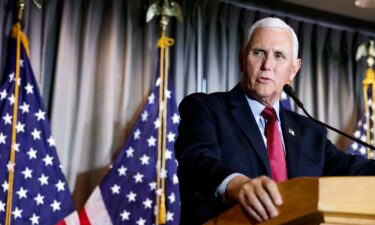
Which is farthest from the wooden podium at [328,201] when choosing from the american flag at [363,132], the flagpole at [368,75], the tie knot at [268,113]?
the flagpole at [368,75]

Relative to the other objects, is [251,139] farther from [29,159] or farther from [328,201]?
[29,159]

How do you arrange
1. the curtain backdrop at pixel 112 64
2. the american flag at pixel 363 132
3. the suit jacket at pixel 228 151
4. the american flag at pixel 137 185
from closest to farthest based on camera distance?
the suit jacket at pixel 228 151 < the american flag at pixel 137 185 < the curtain backdrop at pixel 112 64 < the american flag at pixel 363 132

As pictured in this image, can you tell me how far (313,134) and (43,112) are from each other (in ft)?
8.11

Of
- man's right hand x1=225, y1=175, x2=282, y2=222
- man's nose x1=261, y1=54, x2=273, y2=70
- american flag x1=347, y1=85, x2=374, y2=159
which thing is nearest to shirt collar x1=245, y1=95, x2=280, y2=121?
man's nose x1=261, y1=54, x2=273, y2=70

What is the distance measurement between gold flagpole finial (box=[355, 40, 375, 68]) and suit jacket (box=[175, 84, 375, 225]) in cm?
352

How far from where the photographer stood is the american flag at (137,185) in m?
4.22

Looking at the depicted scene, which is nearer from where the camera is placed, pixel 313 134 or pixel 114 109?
pixel 313 134

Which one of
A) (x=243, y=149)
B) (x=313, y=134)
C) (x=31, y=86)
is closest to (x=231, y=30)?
(x=31, y=86)

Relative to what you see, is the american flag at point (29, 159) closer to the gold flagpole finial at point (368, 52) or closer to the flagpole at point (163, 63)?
the flagpole at point (163, 63)

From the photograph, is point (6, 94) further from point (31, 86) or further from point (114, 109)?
point (114, 109)

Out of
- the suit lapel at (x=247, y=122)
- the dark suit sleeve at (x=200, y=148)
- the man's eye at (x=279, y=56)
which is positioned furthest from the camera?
the man's eye at (x=279, y=56)

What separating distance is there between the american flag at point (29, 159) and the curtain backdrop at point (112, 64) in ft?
0.46

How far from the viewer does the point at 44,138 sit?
4.13 meters

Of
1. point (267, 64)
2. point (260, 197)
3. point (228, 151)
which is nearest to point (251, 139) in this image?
point (228, 151)
